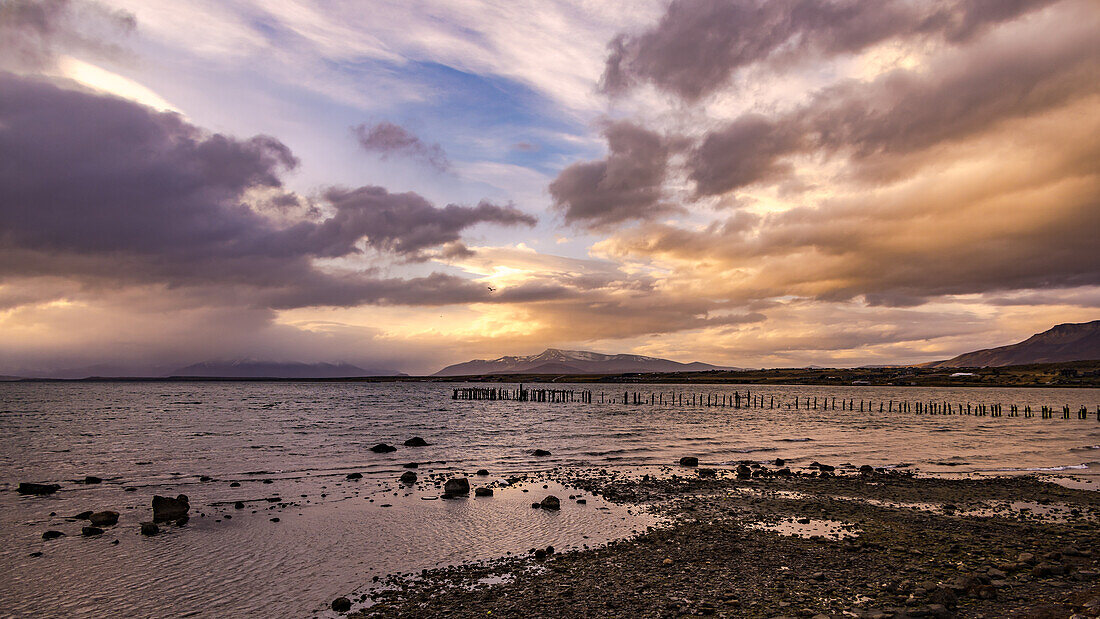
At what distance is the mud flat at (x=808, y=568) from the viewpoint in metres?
11.9

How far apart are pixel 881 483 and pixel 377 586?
2522cm

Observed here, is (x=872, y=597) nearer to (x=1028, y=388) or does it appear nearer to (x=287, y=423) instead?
(x=287, y=423)

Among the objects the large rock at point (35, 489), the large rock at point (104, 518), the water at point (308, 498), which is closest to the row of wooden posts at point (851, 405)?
the water at point (308, 498)

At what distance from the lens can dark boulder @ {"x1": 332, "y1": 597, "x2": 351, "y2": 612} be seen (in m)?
12.9

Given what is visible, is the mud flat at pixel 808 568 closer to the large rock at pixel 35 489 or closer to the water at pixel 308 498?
the water at pixel 308 498

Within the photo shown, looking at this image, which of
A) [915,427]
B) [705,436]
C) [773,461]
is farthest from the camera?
[915,427]

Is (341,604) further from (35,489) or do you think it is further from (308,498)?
(35,489)

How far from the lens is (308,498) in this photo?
25.4 metres

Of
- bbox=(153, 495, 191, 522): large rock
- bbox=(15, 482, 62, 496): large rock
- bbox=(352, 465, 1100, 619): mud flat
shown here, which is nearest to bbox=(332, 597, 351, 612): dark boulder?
bbox=(352, 465, 1100, 619): mud flat

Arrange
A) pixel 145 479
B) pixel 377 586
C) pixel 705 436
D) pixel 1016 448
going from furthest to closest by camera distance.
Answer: pixel 705 436 → pixel 1016 448 → pixel 145 479 → pixel 377 586

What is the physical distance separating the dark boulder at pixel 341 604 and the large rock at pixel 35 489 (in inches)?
912

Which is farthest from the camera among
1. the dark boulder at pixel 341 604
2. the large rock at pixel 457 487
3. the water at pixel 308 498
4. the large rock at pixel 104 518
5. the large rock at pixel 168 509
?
the large rock at pixel 457 487

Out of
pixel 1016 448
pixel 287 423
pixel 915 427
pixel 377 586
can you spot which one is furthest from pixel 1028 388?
pixel 377 586

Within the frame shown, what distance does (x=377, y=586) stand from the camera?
14375mm
